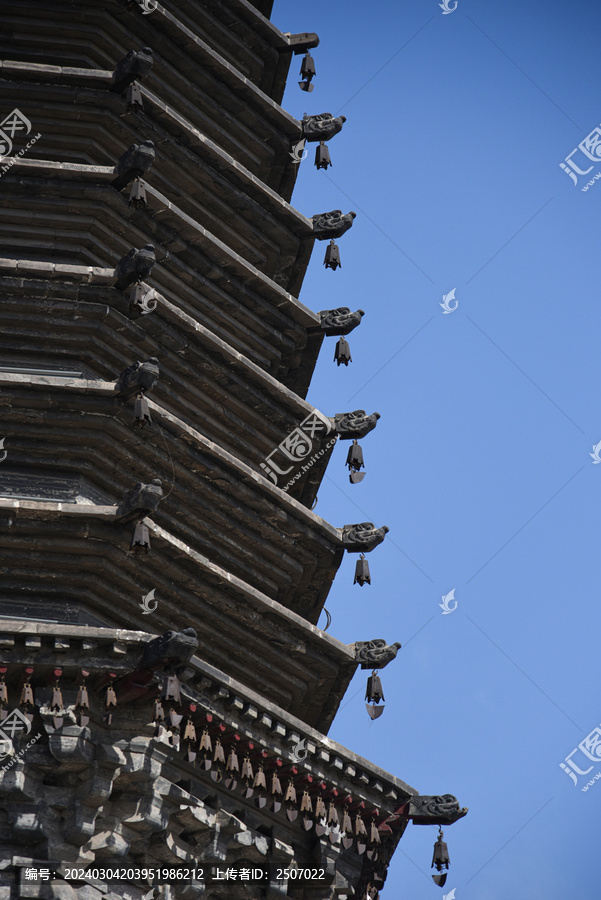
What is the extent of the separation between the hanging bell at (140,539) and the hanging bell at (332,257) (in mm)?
7534

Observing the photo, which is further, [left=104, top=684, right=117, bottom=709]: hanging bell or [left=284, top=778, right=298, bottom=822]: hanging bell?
[left=284, top=778, right=298, bottom=822]: hanging bell

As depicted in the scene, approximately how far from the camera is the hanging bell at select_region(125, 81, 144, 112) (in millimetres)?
20312

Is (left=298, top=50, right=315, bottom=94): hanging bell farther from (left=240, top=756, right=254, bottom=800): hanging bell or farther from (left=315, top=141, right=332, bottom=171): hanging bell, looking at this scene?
(left=240, top=756, right=254, bottom=800): hanging bell

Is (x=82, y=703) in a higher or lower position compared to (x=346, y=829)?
higher

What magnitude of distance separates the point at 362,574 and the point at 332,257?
17.6ft

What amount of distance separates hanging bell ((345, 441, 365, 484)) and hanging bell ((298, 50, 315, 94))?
22.0 ft

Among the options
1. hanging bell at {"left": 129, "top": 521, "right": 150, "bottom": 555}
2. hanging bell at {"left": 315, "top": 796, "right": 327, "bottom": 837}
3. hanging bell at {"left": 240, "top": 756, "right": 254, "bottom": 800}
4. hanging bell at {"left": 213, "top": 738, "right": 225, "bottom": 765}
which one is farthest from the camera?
hanging bell at {"left": 315, "top": 796, "right": 327, "bottom": 837}

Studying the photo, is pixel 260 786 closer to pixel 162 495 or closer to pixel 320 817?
pixel 320 817

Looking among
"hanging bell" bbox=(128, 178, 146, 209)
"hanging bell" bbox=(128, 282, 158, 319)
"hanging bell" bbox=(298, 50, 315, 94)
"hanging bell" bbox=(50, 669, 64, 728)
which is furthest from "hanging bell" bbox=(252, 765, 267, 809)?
"hanging bell" bbox=(298, 50, 315, 94)

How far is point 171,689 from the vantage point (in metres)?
16.0

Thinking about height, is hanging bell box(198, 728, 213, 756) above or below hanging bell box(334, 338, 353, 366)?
below

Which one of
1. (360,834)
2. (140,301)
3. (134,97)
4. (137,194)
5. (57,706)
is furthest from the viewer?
(134,97)

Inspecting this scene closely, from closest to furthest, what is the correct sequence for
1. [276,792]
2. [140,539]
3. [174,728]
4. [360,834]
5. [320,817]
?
[174,728] < [140,539] < [276,792] < [320,817] < [360,834]

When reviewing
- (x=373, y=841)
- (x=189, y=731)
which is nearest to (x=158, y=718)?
(x=189, y=731)
